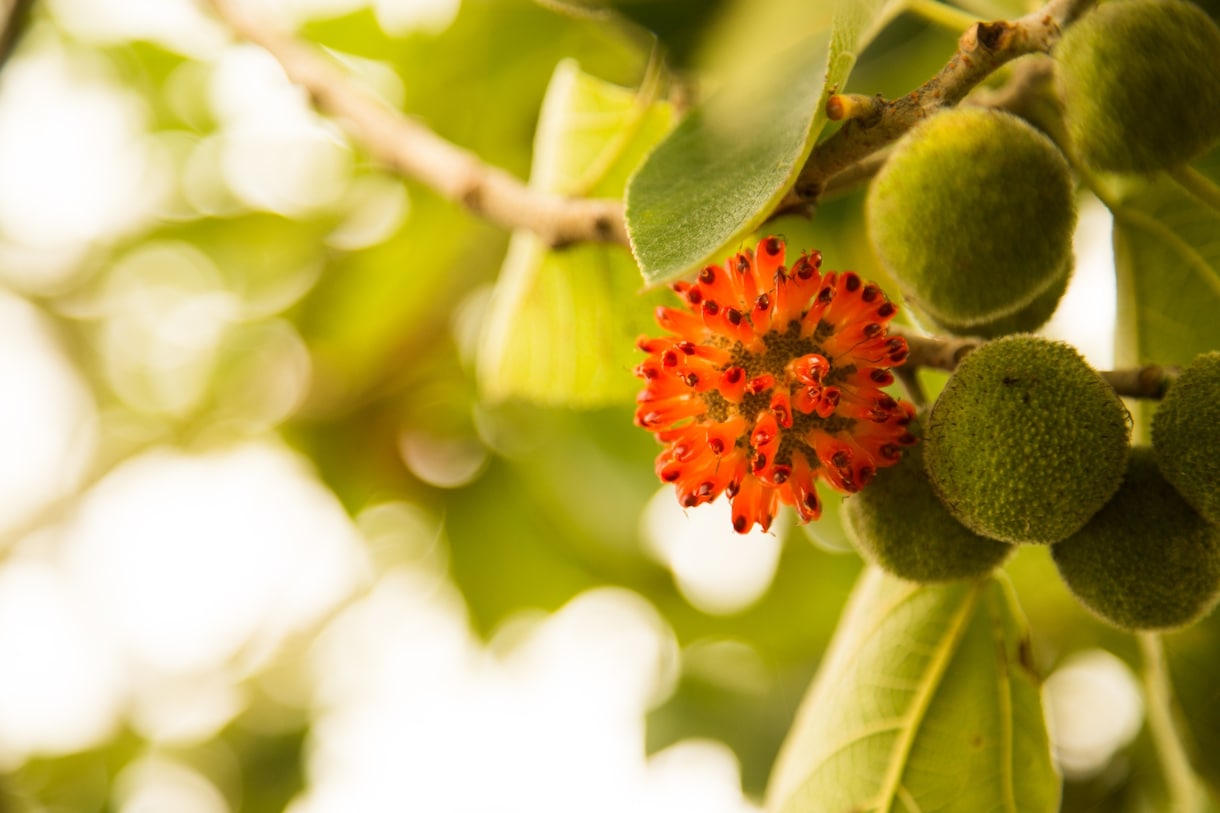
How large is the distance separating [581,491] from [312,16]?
5.04ft

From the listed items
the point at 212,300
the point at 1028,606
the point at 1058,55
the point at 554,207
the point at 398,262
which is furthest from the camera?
the point at 212,300

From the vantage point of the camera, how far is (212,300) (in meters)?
3.57

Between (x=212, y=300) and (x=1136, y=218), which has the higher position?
(x=1136, y=218)

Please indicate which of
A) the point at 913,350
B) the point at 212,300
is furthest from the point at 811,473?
the point at 212,300

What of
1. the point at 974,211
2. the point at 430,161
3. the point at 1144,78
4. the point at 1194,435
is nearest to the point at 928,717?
the point at 1194,435

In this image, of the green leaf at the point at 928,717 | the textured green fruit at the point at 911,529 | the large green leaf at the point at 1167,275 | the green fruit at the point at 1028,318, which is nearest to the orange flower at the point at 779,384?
the textured green fruit at the point at 911,529

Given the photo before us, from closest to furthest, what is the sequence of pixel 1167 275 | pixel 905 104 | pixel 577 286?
pixel 905 104 → pixel 1167 275 → pixel 577 286

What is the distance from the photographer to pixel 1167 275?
1.65 meters

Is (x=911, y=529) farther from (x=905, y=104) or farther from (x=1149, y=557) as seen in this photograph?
(x=905, y=104)

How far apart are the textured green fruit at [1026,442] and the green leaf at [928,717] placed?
0.45 meters

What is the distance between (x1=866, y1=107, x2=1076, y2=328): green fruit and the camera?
3.68 ft

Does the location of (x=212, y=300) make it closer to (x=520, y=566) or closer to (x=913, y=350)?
(x=520, y=566)

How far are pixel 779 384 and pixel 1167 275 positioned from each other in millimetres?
837

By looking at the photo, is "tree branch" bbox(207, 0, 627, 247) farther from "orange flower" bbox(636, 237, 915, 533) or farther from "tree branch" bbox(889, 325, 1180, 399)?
"tree branch" bbox(889, 325, 1180, 399)
